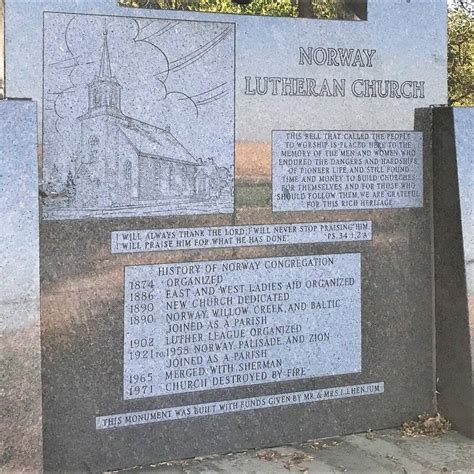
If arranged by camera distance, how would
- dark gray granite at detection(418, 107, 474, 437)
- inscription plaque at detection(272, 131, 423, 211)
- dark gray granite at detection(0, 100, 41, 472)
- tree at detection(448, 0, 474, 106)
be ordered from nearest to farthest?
dark gray granite at detection(0, 100, 41, 472)
inscription plaque at detection(272, 131, 423, 211)
dark gray granite at detection(418, 107, 474, 437)
tree at detection(448, 0, 474, 106)

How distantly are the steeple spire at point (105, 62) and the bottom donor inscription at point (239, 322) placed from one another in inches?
40.6

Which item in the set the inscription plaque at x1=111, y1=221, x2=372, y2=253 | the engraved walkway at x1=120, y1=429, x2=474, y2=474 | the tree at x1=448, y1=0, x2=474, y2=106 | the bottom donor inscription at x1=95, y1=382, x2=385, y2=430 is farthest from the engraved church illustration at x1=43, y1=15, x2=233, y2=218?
the tree at x1=448, y1=0, x2=474, y2=106

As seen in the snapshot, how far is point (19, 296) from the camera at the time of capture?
356 centimetres

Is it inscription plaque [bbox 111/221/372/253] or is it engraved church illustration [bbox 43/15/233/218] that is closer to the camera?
engraved church illustration [bbox 43/15/233/218]

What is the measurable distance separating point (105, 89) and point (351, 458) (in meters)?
2.43

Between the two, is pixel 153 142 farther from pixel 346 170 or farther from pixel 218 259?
pixel 346 170

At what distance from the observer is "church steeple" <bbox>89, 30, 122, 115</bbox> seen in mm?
4055

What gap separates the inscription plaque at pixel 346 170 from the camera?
4.52 metres

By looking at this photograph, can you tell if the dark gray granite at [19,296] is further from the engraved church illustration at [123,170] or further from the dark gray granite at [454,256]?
the dark gray granite at [454,256]

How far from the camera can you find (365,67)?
15.6ft

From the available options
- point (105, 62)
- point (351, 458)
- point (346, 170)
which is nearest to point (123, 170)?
point (105, 62)

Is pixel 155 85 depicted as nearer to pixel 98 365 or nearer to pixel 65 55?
pixel 65 55

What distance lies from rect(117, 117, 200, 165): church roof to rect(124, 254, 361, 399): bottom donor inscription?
23.9 inches

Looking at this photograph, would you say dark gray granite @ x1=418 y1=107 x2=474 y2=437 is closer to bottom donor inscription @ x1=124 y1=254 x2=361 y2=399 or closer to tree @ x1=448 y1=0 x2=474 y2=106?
bottom donor inscription @ x1=124 y1=254 x2=361 y2=399
